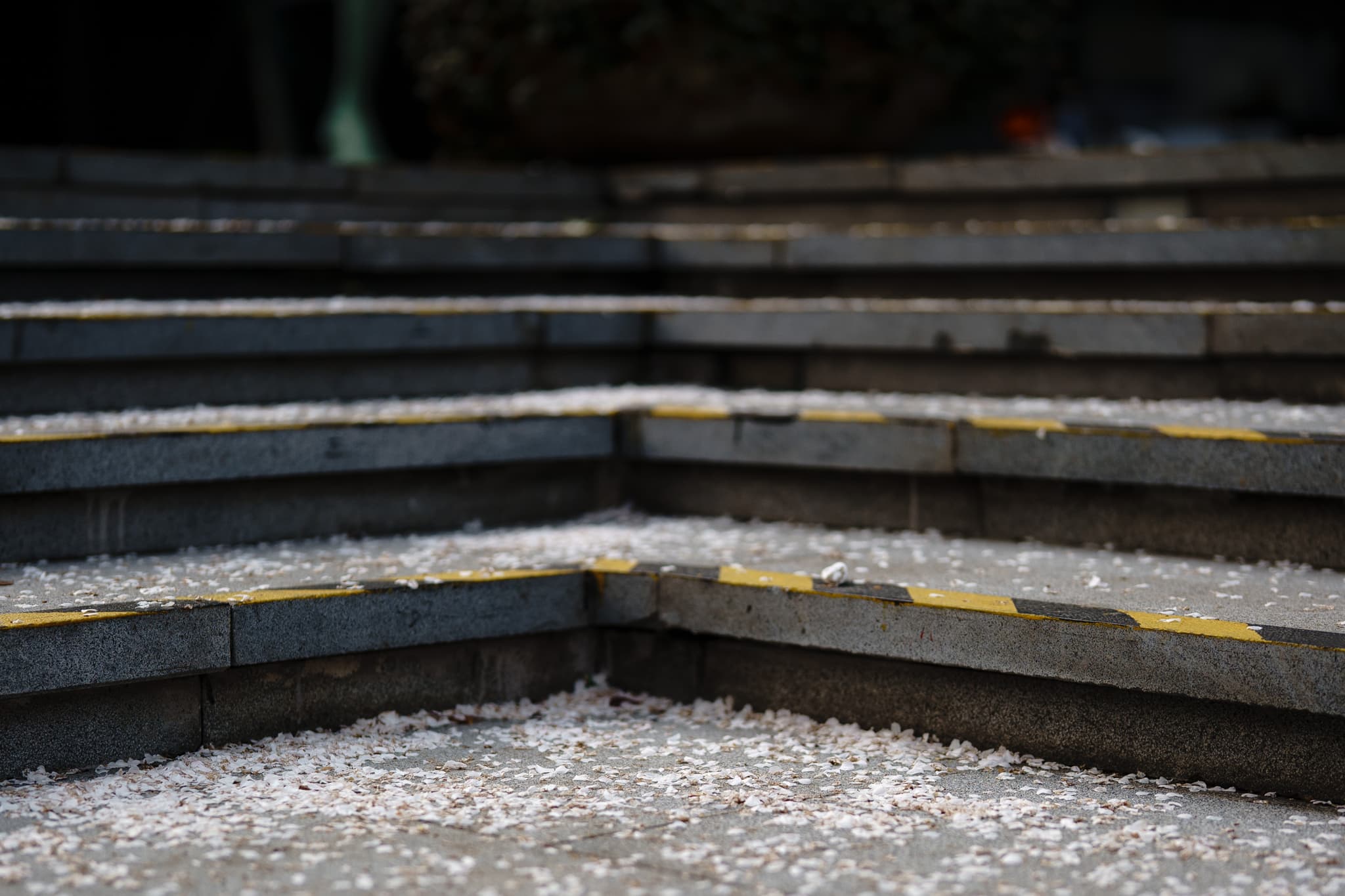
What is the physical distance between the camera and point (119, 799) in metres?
2.67

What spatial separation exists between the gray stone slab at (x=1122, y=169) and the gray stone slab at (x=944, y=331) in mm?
1097

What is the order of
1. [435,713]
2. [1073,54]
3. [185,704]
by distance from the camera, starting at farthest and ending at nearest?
[1073,54] < [435,713] < [185,704]

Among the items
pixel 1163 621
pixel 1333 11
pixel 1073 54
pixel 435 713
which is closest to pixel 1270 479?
pixel 1163 621

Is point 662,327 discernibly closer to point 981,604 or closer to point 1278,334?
point 1278,334

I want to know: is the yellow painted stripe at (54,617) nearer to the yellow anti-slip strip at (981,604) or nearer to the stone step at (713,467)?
the stone step at (713,467)

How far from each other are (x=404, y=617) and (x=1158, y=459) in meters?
1.86

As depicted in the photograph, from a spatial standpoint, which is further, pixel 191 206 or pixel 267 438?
pixel 191 206

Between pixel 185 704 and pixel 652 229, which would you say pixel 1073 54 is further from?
A: pixel 185 704

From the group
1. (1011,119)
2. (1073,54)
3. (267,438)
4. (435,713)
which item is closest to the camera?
(435,713)

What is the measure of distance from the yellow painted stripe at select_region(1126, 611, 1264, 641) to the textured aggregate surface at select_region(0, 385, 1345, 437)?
83 centimetres

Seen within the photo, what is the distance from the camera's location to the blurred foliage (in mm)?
5910

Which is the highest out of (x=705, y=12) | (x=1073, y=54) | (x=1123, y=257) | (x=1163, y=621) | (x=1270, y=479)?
(x=1073, y=54)

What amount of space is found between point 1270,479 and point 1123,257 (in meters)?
1.52

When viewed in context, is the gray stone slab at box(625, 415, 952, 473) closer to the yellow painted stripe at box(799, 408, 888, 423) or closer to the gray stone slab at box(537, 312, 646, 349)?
the yellow painted stripe at box(799, 408, 888, 423)
